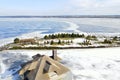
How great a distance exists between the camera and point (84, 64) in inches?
697

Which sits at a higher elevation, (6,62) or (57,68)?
(57,68)

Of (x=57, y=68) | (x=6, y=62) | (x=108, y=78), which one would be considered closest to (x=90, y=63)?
(x=108, y=78)

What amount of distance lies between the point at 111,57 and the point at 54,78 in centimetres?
906

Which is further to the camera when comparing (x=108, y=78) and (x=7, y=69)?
(x=7, y=69)

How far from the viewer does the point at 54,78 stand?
1256cm

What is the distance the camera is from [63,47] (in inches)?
1011

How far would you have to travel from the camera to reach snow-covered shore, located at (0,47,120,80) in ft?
48.2

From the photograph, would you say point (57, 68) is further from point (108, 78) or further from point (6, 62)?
point (6, 62)

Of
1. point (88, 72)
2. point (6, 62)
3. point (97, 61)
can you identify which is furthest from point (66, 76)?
point (6, 62)

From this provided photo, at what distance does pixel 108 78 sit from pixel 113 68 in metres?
2.60

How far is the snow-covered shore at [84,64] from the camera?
14.7 metres

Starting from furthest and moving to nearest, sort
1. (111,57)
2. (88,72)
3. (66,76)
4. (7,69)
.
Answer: (111,57)
(7,69)
(88,72)
(66,76)

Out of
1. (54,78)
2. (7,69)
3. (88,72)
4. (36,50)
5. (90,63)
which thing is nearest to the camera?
(54,78)

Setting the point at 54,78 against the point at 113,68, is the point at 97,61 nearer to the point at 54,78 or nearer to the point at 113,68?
the point at 113,68
